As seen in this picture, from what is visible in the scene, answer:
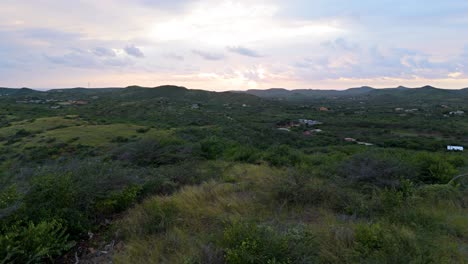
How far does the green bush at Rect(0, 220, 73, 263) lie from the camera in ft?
10.1

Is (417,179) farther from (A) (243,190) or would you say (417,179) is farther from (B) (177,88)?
(B) (177,88)

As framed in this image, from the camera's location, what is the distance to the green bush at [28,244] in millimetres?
3070

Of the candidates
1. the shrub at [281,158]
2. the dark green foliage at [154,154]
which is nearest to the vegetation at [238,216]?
the shrub at [281,158]

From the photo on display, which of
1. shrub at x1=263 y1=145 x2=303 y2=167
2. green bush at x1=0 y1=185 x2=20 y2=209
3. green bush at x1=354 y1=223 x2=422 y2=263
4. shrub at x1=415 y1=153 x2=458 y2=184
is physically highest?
green bush at x1=0 y1=185 x2=20 y2=209

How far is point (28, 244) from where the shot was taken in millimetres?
3227

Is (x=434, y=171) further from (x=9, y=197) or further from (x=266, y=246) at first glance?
(x=9, y=197)

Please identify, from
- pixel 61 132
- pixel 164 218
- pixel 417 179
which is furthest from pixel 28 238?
pixel 61 132

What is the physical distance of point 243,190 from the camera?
6066 mm

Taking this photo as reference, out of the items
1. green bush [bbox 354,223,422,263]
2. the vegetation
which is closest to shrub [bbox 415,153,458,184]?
the vegetation

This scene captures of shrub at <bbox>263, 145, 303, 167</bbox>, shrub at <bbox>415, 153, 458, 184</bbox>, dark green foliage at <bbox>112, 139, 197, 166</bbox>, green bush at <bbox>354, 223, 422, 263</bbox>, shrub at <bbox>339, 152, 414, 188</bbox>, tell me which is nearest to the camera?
green bush at <bbox>354, 223, 422, 263</bbox>

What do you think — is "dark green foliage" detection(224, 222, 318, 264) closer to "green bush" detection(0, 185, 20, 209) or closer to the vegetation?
the vegetation

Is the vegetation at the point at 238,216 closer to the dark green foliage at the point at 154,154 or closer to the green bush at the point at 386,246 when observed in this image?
the green bush at the point at 386,246

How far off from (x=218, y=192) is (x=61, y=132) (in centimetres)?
3546

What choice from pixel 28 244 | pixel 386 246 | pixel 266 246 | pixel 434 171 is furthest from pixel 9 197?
pixel 434 171
